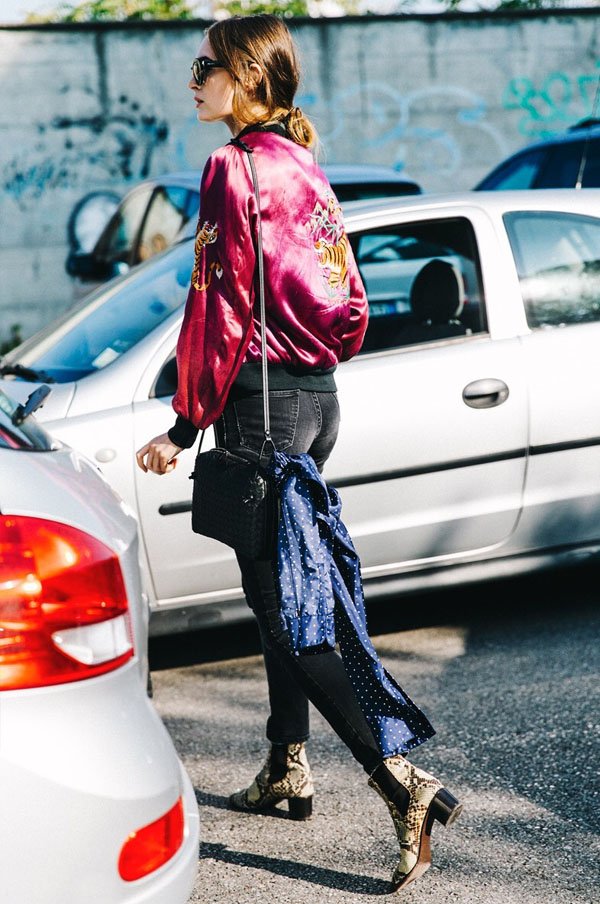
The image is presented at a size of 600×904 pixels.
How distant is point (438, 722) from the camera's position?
331 cm

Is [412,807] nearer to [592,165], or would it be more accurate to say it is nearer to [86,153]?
[592,165]

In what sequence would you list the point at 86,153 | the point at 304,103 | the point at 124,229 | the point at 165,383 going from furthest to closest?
the point at 304,103 < the point at 86,153 < the point at 124,229 < the point at 165,383

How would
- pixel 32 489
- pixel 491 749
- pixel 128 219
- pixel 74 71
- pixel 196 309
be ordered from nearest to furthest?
pixel 32 489
pixel 196 309
pixel 491 749
pixel 128 219
pixel 74 71

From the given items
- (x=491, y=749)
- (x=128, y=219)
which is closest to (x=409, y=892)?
(x=491, y=749)

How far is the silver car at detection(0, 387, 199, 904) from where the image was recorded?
160 centimetres

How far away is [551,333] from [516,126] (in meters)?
8.73

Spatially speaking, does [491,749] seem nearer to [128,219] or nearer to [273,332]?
[273,332]

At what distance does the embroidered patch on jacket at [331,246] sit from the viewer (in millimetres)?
2455

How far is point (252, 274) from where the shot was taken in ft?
7.68

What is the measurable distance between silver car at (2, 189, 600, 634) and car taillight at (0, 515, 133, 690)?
1.66 meters

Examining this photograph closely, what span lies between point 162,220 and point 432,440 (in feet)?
15.2

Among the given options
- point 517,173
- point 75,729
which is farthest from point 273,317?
point 517,173

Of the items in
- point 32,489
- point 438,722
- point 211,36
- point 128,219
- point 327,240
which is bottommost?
point 438,722

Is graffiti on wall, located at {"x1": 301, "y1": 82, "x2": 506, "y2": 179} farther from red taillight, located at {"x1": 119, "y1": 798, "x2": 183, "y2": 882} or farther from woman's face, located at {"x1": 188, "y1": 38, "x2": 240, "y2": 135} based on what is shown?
red taillight, located at {"x1": 119, "y1": 798, "x2": 183, "y2": 882}
